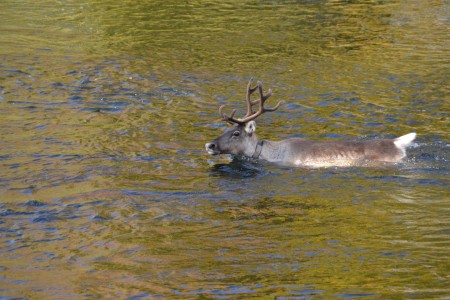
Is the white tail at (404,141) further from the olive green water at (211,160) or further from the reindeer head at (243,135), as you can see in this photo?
the reindeer head at (243,135)

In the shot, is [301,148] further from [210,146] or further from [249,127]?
[210,146]

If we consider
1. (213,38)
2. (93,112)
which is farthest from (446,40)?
(93,112)

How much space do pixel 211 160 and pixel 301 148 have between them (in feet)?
4.14

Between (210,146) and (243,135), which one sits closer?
(210,146)

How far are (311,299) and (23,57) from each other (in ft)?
39.4

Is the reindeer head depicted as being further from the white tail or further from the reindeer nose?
the white tail

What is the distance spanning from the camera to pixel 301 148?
37.3 ft

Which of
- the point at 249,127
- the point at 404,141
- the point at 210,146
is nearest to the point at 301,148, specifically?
the point at 249,127

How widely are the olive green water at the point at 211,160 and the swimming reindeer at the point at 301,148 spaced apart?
222mm

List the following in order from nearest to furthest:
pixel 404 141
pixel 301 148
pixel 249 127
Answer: pixel 404 141 < pixel 301 148 < pixel 249 127

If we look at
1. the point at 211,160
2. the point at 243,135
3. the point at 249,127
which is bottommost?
the point at 211,160

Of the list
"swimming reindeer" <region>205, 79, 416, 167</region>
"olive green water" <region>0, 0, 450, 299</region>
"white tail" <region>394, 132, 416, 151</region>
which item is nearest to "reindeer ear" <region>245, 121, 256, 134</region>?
"swimming reindeer" <region>205, 79, 416, 167</region>

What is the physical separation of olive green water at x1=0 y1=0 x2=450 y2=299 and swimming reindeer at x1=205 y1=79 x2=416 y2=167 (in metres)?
0.22

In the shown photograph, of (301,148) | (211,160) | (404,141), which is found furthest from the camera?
(211,160)
